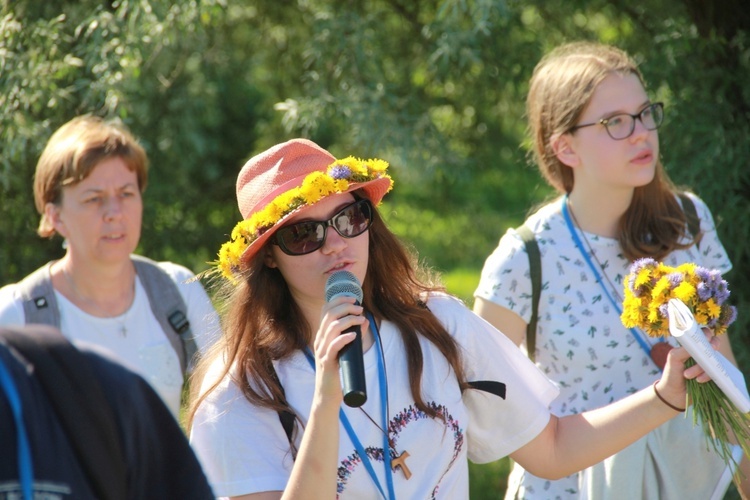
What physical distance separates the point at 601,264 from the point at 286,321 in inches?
49.0

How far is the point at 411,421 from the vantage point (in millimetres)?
2543

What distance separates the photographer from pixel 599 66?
349 centimetres

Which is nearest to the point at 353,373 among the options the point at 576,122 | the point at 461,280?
the point at 576,122

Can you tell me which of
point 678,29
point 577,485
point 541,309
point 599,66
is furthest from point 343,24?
point 577,485

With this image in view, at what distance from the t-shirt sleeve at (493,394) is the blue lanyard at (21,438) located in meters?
1.49

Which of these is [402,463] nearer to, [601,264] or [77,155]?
[601,264]

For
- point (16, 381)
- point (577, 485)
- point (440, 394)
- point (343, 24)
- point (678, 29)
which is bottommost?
point (577, 485)

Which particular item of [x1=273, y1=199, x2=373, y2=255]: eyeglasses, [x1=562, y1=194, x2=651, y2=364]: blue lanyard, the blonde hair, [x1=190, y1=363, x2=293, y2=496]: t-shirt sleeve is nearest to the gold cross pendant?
[x1=190, y1=363, x2=293, y2=496]: t-shirt sleeve

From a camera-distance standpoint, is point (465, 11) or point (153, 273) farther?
point (465, 11)

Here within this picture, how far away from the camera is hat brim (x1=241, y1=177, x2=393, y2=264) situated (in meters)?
2.59

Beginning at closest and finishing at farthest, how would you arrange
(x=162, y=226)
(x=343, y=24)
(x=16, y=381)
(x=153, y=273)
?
1. (x=16, y=381)
2. (x=153, y=273)
3. (x=343, y=24)
4. (x=162, y=226)

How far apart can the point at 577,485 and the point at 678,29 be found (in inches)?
109

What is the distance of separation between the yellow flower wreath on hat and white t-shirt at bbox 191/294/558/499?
0.32 meters

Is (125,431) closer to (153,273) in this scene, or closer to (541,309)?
(541,309)
